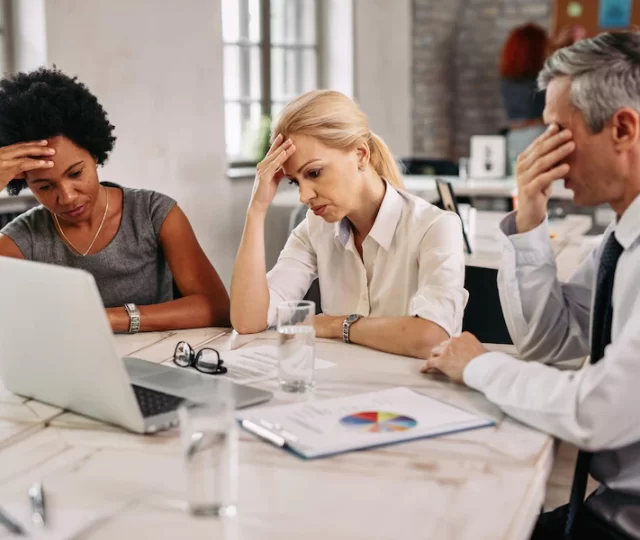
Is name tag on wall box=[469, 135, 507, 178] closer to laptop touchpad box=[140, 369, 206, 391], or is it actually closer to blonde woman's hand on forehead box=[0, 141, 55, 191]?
blonde woman's hand on forehead box=[0, 141, 55, 191]

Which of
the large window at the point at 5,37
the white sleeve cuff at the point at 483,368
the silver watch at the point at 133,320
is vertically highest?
the large window at the point at 5,37

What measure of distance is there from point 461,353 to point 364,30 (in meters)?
5.03

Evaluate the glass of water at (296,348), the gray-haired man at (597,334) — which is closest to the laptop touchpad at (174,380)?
the glass of water at (296,348)

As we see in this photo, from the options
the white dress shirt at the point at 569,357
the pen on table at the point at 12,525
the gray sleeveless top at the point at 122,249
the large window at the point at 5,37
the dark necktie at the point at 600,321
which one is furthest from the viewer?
the large window at the point at 5,37

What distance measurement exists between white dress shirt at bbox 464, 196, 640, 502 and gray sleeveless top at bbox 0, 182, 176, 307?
3.23 feet

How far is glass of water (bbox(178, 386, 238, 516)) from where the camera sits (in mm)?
894

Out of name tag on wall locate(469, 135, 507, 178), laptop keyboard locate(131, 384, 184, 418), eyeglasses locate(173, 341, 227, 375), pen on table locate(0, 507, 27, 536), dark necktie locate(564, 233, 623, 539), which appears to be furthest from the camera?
name tag on wall locate(469, 135, 507, 178)

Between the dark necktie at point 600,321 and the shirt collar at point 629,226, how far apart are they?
Answer: 0.12ft

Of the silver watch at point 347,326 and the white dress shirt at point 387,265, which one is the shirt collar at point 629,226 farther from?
the silver watch at point 347,326

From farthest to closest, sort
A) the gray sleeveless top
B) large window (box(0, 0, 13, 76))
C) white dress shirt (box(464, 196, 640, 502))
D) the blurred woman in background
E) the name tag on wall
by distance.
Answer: the blurred woman in background
the name tag on wall
large window (box(0, 0, 13, 76))
the gray sleeveless top
white dress shirt (box(464, 196, 640, 502))

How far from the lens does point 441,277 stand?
69.1 inches

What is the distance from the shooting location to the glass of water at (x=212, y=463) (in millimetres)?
894

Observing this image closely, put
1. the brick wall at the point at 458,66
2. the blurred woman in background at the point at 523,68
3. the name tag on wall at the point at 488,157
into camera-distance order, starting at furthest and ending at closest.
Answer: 1. the brick wall at the point at 458,66
2. the blurred woman in background at the point at 523,68
3. the name tag on wall at the point at 488,157

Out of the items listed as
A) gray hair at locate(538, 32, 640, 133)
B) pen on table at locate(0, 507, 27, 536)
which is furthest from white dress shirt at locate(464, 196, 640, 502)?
pen on table at locate(0, 507, 27, 536)
